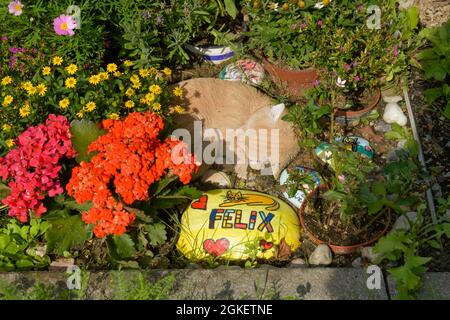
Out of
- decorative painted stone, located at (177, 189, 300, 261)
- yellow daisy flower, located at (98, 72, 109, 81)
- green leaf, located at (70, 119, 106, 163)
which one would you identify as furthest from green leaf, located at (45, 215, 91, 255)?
yellow daisy flower, located at (98, 72, 109, 81)

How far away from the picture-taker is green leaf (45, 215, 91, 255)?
2691 mm

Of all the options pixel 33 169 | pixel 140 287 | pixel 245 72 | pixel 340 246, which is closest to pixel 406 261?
pixel 340 246

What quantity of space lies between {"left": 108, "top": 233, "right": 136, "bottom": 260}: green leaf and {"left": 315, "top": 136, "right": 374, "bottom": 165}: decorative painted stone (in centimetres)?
133

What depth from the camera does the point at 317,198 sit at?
3.12 meters

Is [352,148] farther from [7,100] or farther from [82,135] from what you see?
[7,100]

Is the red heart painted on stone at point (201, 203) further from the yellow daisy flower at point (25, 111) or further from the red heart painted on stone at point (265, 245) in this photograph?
the yellow daisy flower at point (25, 111)

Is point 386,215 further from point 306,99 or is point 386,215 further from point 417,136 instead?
point 306,99

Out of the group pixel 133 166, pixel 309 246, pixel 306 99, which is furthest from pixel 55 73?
pixel 309 246

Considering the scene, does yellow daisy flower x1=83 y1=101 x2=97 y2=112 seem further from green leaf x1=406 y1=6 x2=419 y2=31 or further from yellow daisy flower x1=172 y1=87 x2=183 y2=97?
green leaf x1=406 y1=6 x2=419 y2=31

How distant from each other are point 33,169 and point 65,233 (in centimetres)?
38

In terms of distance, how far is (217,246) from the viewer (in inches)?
114

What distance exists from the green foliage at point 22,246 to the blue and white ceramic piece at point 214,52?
1685 millimetres

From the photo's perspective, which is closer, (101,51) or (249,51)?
(101,51)

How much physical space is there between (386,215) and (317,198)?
407 mm
